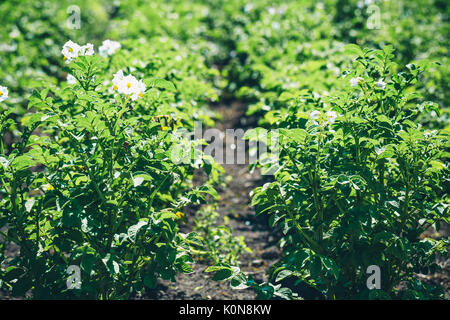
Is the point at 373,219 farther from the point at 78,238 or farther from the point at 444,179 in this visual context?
the point at 78,238

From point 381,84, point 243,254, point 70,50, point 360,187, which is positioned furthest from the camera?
point 243,254

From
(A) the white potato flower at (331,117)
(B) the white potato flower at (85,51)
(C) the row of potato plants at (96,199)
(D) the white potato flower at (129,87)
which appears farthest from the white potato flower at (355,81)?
(B) the white potato flower at (85,51)

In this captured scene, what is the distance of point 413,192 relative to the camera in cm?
228

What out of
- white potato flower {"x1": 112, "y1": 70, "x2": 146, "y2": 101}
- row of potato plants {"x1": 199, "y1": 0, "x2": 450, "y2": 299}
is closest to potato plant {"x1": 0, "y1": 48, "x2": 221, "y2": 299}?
white potato flower {"x1": 112, "y1": 70, "x2": 146, "y2": 101}

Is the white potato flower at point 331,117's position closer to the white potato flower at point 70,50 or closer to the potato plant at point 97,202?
the potato plant at point 97,202

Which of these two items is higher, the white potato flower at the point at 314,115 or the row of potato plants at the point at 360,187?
the white potato flower at the point at 314,115

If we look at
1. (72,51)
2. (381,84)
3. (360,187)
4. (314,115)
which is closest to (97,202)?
(72,51)

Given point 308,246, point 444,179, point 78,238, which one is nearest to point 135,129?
point 78,238

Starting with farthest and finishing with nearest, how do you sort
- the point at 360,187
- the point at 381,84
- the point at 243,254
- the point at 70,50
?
the point at 243,254
the point at 70,50
the point at 381,84
the point at 360,187

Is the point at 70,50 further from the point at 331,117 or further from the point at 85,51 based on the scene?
the point at 331,117

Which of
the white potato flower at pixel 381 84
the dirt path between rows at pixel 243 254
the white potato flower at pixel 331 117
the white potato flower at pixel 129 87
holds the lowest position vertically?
the dirt path between rows at pixel 243 254

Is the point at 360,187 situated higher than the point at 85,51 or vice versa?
the point at 85,51

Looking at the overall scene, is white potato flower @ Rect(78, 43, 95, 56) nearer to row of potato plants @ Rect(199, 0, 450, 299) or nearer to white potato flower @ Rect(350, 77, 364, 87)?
row of potato plants @ Rect(199, 0, 450, 299)

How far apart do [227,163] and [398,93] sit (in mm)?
2566
